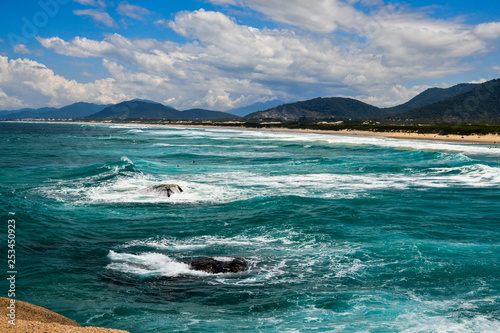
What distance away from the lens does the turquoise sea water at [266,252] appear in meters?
8.84

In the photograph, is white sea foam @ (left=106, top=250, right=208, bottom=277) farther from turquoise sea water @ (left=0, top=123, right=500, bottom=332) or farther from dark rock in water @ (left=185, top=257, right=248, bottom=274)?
dark rock in water @ (left=185, top=257, right=248, bottom=274)

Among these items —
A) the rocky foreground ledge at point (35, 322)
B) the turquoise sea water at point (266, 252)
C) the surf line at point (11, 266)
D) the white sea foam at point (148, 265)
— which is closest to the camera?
the rocky foreground ledge at point (35, 322)

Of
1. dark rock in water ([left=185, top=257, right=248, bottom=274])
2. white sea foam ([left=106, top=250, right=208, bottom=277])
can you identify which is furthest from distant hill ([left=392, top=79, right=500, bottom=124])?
white sea foam ([left=106, top=250, right=208, bottom=277])

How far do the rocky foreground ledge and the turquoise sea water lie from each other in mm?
872

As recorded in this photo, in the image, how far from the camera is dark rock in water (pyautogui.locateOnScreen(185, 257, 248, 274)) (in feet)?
36.8

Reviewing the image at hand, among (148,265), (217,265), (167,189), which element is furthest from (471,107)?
(148,265)

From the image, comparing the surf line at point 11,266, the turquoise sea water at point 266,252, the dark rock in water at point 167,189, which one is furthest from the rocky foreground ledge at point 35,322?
the dark rock in water at point 167,189

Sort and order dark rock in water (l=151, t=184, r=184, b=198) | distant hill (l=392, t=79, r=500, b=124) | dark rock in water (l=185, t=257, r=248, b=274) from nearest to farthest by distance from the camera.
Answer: dark rock in water (l=185, t=257, r=248, b=274) → dark rock in water (l=151, t=184, r=184, b=198) → distant hill (l=392, t=79, r=500, b=124)

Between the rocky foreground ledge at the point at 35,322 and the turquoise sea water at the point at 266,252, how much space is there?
0.87 metres

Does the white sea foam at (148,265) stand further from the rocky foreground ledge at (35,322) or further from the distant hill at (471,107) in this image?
the distant hill at (471,107)

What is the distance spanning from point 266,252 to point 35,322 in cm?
797

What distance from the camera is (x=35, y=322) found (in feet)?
20.3

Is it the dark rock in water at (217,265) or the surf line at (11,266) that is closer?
the surf line at (11,266)

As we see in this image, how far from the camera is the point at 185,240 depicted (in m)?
14.1
